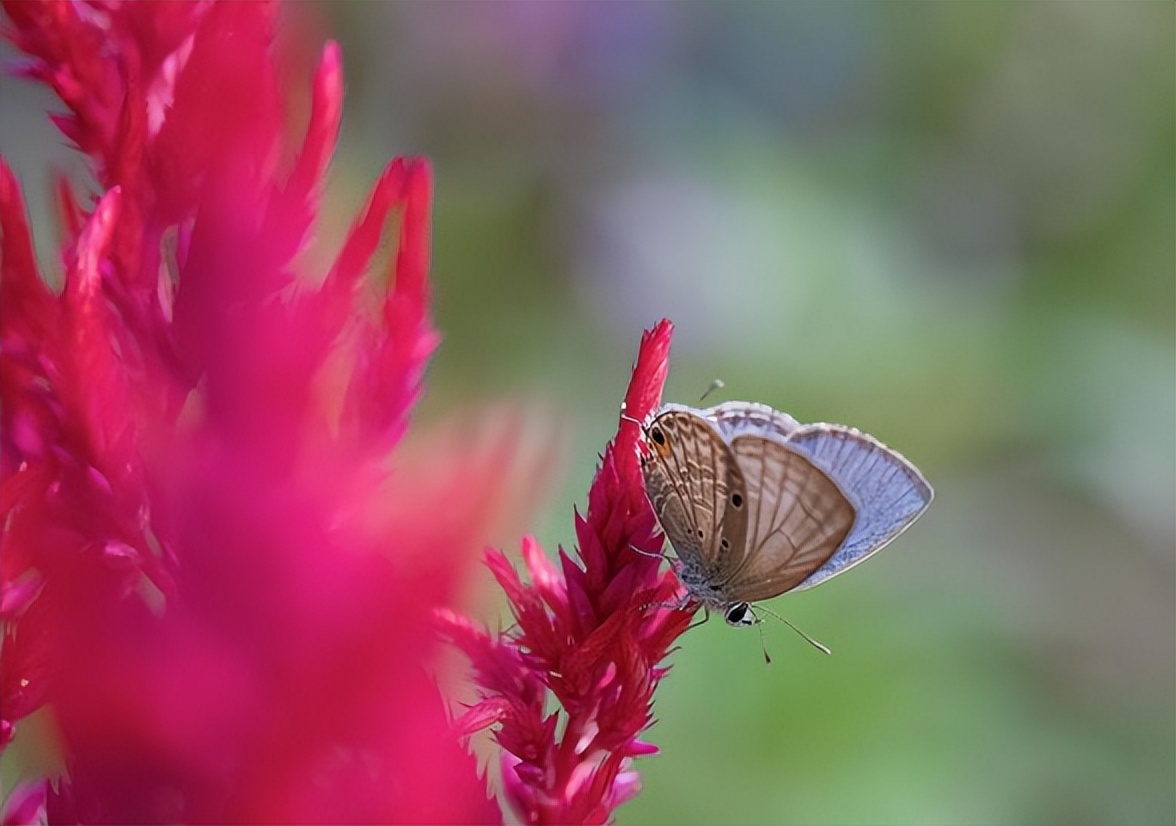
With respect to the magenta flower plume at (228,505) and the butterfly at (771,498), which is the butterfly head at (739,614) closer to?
the butterfly at (771,498)

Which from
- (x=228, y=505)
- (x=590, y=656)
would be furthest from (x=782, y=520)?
(x=228, y=505)

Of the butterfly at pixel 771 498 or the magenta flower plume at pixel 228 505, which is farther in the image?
the butterfly at pixel 771 498

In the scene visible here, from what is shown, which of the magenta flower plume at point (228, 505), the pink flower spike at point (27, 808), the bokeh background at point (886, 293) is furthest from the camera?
the bokeh background at point (886, 293)

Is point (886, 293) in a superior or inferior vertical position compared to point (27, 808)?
superior

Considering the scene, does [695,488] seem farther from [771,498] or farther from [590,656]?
[590,656]

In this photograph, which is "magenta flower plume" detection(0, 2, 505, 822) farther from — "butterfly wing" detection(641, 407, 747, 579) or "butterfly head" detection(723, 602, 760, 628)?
"butterfly head" detection(723, 602, 760, 628)

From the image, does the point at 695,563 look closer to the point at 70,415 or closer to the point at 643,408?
the point at 643,408

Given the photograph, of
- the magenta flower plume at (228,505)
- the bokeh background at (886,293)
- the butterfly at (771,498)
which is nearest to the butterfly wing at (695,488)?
the butterfly at (771,498)
